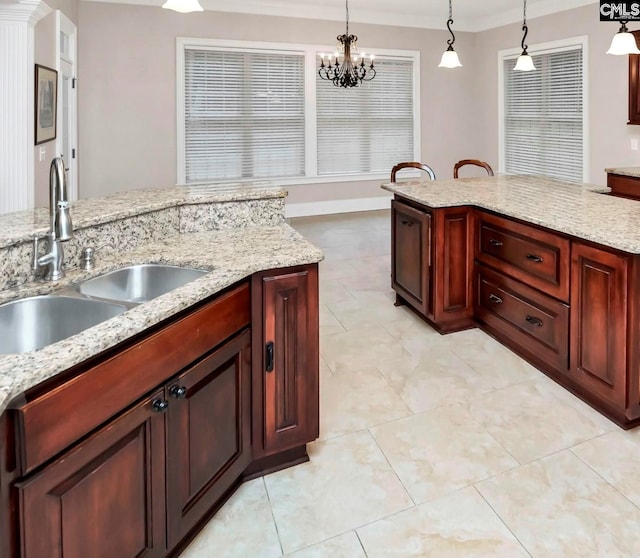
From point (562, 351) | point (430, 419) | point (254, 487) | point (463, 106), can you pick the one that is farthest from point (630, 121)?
point (254, 487)

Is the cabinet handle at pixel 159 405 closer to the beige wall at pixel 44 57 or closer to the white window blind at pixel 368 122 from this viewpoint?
the beige wall at pixel 44 57

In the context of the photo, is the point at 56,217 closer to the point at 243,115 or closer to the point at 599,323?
the point at 599,323

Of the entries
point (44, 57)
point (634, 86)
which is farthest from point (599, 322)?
point (44, 57)

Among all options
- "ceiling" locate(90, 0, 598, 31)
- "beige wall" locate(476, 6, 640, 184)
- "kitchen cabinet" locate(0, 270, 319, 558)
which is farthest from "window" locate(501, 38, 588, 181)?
"kitchen cabinet" locate(0, 270, 319, 558)

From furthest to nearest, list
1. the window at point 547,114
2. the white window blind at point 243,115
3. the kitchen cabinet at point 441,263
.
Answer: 1. the white window blind at point 243,115
2. the window at point 547,114
3. the kitchen cabinet at point 441,263

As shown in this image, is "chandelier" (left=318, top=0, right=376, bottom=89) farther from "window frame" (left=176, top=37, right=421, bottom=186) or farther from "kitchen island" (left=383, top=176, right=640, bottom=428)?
"kitchen island" (left=383, top=176, right=640, bottom=428)

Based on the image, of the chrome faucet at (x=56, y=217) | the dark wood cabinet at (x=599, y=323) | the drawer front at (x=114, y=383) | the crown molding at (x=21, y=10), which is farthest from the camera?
the crown molding at (x=21, y=10)

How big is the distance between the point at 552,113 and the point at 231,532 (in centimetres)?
725

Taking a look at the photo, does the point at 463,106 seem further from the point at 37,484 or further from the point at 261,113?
the point at 37,484

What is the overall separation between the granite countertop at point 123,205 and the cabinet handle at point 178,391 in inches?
26.8

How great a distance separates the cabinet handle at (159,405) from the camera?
4.53ft

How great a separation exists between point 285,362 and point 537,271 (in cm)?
157

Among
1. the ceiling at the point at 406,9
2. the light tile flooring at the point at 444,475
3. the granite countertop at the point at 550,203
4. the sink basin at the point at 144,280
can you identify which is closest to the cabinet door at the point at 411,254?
the granite countertop at the point at 550,203

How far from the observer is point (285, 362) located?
195 centimetres
